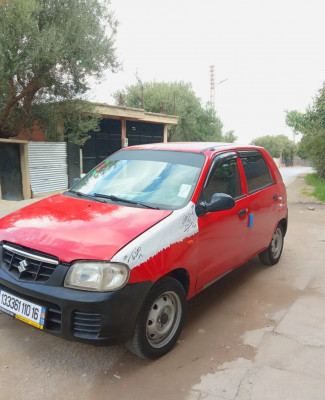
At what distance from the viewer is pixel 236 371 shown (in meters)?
2.66

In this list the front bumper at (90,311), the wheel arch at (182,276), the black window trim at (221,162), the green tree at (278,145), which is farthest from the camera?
the green tree at (278,145)

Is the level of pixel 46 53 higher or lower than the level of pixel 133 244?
higher

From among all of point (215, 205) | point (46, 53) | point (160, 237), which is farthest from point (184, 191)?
point (46, 53)

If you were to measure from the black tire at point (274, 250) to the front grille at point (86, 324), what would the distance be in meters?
3.14

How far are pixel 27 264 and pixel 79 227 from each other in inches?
18.0

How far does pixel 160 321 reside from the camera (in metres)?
2.83

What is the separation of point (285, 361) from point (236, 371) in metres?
0.44

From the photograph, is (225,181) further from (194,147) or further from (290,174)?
(290,174)

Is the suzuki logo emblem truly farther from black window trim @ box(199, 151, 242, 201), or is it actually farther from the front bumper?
black window trim @ box(199, 151, 242, 201)

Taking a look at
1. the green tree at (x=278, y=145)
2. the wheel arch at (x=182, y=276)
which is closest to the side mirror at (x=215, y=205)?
the wheel arch at (x=182, y=276)

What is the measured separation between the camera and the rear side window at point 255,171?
412 cm

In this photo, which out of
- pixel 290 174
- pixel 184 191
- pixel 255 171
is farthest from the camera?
pixel 290 174

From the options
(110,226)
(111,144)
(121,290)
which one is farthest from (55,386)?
(111,144)

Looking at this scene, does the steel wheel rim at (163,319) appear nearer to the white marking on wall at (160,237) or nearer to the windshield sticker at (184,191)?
the white marking on wall at (160,237)
